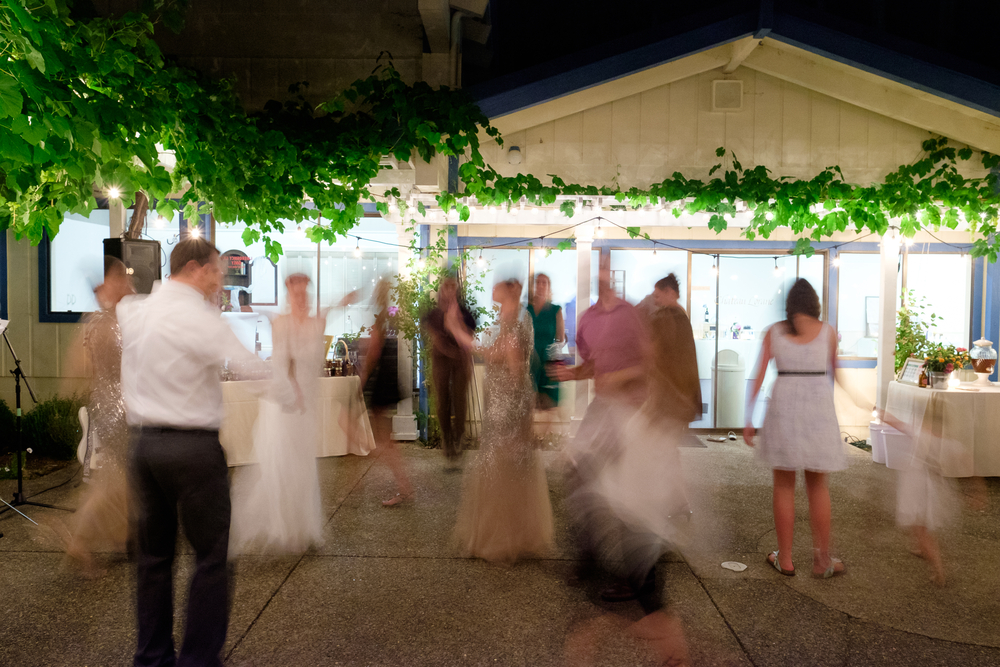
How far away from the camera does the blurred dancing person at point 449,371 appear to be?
5.45 meters

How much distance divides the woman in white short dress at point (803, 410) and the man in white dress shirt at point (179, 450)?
282cm

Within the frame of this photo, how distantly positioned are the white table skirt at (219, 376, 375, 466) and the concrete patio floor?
163 cm

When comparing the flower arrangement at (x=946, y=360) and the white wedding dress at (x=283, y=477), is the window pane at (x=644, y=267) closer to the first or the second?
the flower arrangement at (x=946, y=360)

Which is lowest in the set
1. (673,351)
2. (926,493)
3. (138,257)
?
(926,493)

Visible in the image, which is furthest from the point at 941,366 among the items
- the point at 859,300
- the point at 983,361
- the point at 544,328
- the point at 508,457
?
the point at 508,457

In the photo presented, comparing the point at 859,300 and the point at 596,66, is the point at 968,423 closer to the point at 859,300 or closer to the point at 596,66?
the point at 859,300

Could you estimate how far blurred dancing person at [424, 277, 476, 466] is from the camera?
545 cm

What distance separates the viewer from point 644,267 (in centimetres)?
845

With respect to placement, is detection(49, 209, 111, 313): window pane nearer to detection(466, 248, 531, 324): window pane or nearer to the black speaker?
the black speaker

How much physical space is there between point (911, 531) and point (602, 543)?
258cm

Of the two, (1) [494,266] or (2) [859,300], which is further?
(1) [494,266]

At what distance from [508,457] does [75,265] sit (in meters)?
7.09

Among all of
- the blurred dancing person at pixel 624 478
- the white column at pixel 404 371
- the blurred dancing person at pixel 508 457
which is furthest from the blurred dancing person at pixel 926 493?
the white column at pixel 404 371

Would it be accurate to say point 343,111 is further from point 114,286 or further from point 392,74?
point 114,286
